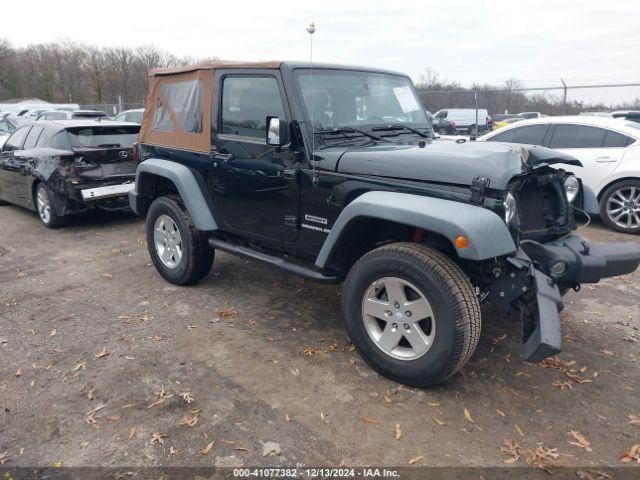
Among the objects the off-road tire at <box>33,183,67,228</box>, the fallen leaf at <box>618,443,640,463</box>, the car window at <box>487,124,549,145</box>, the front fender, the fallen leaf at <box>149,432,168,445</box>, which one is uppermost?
the car window at <box>487,124,549,145</box>

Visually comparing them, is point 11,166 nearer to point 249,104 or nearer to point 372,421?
point 249,104

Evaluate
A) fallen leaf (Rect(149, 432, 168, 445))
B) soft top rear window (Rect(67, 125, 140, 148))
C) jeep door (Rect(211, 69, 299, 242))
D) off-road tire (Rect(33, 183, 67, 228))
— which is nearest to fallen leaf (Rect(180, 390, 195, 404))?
fallen leaf (Rect(149, 432, 168, 445))

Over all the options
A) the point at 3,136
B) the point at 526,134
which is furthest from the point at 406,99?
the point at 3,136

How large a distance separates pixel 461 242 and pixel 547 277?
2.35 ft

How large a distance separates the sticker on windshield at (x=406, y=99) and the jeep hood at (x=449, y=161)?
0.86 metres

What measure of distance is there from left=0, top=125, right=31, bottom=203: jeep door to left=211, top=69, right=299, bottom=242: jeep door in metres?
5.27

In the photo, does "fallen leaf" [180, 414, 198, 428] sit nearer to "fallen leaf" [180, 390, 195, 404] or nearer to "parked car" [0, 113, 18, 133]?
"fallen leaf" [180, 390, 195, 404]

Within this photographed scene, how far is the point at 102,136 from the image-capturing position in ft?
24.0

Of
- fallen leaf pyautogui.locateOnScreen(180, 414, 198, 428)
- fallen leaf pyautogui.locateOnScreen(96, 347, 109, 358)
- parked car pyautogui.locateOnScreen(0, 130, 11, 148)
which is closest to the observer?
fallen leaf pyautogui.locateOnScreen(180, 414, 198, 428)

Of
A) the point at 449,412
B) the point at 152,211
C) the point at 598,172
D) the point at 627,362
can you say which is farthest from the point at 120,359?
the point at 598,172

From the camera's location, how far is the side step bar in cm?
364

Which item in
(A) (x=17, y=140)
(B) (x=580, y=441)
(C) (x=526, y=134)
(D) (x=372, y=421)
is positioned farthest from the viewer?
(A) (x=17, y=140)

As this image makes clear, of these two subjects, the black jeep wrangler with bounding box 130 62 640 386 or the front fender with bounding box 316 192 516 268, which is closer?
the front fender with bounding box 316 192 516 268

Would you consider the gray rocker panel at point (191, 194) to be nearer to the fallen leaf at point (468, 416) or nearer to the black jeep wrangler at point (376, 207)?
the black jeep wrangler at point (376, 207)
